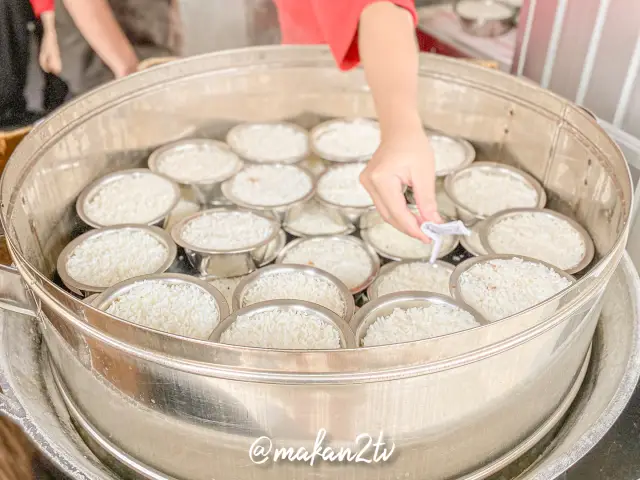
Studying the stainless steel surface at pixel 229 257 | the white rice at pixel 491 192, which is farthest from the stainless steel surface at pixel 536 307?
the stainless steel surface at pixel 229 257

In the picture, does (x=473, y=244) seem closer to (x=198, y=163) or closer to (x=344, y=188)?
(x=344, y=188)

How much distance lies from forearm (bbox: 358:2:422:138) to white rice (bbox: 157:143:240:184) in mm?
572

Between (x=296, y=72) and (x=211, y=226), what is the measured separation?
0.60 m

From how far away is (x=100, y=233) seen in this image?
1.57 meters

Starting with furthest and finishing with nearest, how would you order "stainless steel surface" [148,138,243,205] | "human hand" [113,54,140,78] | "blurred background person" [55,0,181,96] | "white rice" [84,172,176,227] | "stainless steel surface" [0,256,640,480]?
"human hand" [113,54,140,78] → "blurred background person" [55,0,181,96] → "stainless steel surface" [148,138,243,205] → "white rice" [84,172,176,227] → "stainless steel surface" [0,256,640,480]

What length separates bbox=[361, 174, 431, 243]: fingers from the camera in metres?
1.20

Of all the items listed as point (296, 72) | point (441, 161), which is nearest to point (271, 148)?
point (296, 72)

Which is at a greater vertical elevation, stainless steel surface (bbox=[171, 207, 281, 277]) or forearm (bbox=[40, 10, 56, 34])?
forearm (bbox=[40, 10, 56, 34])

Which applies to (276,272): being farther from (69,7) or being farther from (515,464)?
(69,7)

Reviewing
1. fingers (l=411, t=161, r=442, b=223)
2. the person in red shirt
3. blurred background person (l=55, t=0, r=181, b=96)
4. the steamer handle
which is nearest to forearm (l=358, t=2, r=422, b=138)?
the person in red shirt

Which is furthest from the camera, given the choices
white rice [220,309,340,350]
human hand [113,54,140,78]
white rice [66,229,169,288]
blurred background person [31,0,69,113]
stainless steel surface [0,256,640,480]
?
human hand [113,54,140,78]

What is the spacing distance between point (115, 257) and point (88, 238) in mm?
122

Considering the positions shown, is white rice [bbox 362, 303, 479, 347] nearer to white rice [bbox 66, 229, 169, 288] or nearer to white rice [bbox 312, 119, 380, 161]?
white rice [bbox 66, 229, 169, 288]

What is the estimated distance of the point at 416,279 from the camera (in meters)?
1.48
